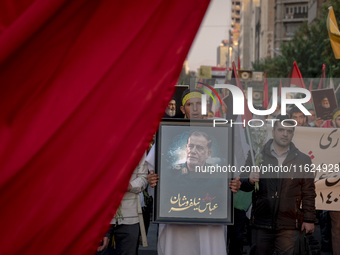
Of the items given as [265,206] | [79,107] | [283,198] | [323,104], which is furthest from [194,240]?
[323,104]

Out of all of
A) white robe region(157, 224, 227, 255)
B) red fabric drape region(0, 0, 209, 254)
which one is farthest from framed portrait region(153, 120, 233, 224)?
red fabric drape region(0, 0, 209, 254)

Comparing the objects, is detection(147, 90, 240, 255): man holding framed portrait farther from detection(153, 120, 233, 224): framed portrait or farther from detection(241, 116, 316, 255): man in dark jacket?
detection(241, 116, 316, 255): man in dark jacket

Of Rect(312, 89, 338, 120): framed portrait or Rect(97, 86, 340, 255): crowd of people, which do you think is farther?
Rect(312, 89, 338, 120): framed portrait

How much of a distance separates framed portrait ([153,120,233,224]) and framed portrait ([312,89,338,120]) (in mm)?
5986

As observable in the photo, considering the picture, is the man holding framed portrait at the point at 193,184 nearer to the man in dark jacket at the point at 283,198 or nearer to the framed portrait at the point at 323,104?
the man in dark jacket at the point at 283,198

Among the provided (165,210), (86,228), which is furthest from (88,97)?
(165,210)

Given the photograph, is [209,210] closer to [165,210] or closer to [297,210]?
[165,210]

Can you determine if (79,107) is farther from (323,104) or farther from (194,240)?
(323,104)

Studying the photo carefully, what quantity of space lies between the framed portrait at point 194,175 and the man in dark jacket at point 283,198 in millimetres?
606

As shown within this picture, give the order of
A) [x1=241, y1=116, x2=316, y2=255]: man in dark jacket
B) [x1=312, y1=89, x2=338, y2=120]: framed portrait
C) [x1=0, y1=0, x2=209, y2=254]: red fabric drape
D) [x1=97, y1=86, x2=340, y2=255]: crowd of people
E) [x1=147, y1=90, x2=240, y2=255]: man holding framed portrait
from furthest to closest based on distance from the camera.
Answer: [x1=312, y1=89, x2=338, y2=120]: framed portrait
[x1=241, y1=116, x2=316, y2=255]: man in dark jacket
[x1=97, y1=86, x2=340, y2=255]: crowd of people
[x1=147, y1=90, x2=240, y2=255]: man holding framed portrait
[x1=0, y1=0, x2=209, y2=254]: red fabric drape

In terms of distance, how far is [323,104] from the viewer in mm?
12500

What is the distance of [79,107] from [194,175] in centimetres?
512

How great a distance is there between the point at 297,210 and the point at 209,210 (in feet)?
3.65

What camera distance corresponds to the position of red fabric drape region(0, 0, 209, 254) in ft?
5.48
